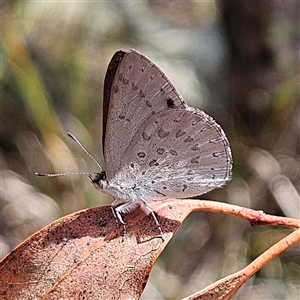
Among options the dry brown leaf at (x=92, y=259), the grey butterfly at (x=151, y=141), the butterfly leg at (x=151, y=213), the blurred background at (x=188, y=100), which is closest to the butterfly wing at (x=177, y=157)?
the grey butterfly at (x=151, y=141)

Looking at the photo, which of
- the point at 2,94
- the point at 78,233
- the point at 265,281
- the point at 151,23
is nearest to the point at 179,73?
the point at 151,23

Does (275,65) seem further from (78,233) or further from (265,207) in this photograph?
(78,233)

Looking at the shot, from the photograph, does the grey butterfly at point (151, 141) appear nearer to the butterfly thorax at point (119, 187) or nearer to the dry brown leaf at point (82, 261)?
the butterfly thorax at point (119, 187)

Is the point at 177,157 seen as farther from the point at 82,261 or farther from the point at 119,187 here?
the point at 82,261

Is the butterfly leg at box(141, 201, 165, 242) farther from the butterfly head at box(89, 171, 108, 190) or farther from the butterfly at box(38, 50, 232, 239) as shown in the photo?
the butterfly head at box(89, 171, 108, 190)

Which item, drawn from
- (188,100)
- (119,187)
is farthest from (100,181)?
(188,100)

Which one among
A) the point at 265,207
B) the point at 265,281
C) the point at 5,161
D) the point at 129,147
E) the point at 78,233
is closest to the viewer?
the point at 78,233
